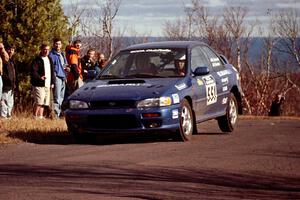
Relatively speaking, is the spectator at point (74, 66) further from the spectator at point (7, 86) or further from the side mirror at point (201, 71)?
the side mirror at point (201, 71)

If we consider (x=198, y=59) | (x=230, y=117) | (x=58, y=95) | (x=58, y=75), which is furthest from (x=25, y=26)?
(x=198, y=59)

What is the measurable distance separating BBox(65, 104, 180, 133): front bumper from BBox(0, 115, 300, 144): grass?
2.95ft

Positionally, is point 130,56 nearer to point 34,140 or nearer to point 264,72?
point 34,140

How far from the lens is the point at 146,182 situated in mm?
7922

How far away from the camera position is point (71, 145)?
11.9 metres

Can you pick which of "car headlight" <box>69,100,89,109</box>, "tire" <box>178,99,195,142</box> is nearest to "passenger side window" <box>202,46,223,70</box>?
"tire" <box>178,99,195,142</box>

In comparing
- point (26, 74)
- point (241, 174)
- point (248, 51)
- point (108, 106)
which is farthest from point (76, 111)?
point (248, 51)

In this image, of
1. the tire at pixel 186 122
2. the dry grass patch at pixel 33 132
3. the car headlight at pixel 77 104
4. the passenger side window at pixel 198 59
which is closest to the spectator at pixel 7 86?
the dry grass patch at pixel 33 132

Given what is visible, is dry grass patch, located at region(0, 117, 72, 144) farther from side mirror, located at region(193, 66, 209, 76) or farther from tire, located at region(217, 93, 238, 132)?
tire, located at region(217, 93, 238, 132)

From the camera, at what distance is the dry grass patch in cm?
1240

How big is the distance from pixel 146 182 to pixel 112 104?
371 centimetres

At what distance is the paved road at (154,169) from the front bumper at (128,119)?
0.86 ft

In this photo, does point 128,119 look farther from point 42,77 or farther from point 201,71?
point 42,77

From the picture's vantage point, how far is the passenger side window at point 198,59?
1290cm
